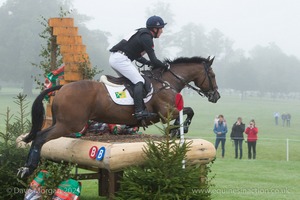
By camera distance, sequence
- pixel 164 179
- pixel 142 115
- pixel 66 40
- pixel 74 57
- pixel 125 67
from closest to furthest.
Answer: pixel 164 179 → pixel 142 115 → pixel 125 67 → pixel 74 57 → pixel 66 40

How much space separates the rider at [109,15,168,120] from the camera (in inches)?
285

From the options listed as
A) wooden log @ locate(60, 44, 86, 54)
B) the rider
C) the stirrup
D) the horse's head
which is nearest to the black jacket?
wooden log @ locate(60, 44, 86, 54)

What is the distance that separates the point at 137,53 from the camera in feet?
24.9

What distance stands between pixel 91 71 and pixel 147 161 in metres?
4.03

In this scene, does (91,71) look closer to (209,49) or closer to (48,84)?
(48,84)

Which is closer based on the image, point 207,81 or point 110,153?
point 110,153

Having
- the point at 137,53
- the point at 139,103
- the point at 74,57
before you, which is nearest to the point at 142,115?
the point at 139,103

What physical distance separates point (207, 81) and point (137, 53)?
1319 millimetres

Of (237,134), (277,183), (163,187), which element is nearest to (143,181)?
(163,187)

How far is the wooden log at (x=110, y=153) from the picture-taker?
20.8 ft

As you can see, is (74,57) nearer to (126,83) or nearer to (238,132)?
(126,83)

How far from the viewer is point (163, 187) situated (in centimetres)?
578

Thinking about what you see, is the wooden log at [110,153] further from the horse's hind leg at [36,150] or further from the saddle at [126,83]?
the saddle at [126,83]

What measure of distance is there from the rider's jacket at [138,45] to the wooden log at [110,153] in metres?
1.39
